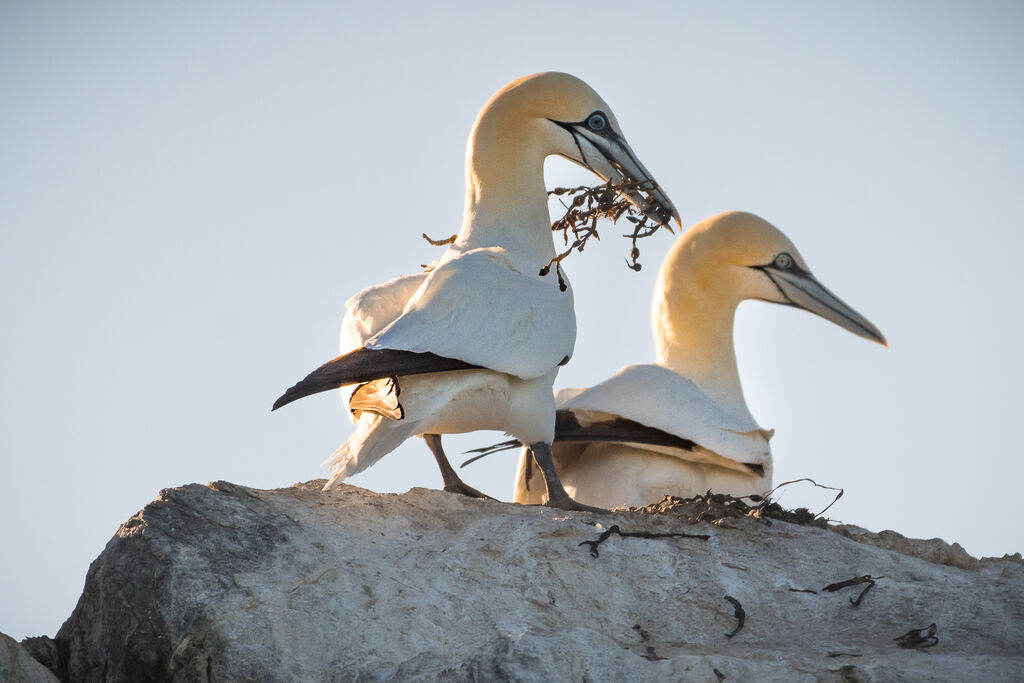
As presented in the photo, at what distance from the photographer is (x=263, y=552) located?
4699 mm

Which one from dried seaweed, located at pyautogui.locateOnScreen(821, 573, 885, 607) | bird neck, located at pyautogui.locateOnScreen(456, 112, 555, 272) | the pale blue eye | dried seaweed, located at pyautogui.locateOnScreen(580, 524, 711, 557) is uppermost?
the pale blue eye

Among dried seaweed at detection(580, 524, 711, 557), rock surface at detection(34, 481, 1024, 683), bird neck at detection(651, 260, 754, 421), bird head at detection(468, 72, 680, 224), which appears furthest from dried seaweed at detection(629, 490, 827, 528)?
bird neck at detection(651, 260, 754, 421)

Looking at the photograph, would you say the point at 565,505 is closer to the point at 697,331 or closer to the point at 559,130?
the point at 559,130

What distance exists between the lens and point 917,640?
471cm

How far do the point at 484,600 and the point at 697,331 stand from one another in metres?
4.38

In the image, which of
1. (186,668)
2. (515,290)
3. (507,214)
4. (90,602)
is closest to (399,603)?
(186,668)

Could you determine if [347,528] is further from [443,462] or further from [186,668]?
[443,462]

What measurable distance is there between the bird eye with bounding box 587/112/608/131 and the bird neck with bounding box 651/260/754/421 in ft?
6.49

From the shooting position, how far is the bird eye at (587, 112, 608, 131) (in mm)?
7176

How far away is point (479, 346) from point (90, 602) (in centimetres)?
191

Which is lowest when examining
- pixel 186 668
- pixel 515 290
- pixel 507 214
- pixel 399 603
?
pixel 186 668

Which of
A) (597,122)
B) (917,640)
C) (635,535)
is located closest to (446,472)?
(635,535)

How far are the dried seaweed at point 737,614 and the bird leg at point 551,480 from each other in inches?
48.5

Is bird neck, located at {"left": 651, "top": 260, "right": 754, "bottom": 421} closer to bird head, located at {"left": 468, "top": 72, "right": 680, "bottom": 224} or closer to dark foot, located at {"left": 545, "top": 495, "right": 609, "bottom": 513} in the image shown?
bird head, located at {"left": 468, "top": 72, "right": 680, "bottom": 224}
